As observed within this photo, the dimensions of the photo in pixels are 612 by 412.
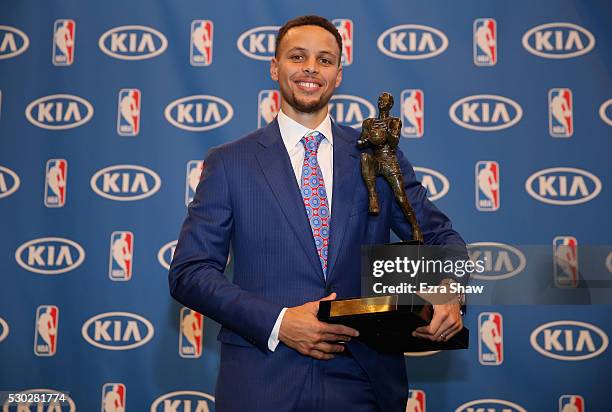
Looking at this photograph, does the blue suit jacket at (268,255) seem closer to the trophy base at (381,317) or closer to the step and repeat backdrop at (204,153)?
the trophy base at (381,317)

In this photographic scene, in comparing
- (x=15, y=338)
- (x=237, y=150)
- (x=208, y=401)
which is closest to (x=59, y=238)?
(x=15, y=338)

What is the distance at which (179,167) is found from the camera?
9.96 feet

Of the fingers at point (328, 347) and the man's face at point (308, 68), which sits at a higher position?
the man's face at point (308, 68)

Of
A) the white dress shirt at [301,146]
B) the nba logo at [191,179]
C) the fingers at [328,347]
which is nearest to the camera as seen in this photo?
the fingers at [328,347]

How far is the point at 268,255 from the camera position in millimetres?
1825

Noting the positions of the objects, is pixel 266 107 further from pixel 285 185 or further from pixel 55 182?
pixel 285 185

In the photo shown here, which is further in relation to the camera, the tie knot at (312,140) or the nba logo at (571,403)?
the nba logo at (571,403)

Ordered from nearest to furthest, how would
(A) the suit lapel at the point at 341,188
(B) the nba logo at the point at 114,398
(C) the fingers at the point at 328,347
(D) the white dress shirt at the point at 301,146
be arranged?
1. (C) the fingers at the point at 328,347
2. (A) the suit lapel at the point at 341,188
3. (D) the white dress shirt at the point at 301,146
4. (B) the nba logo at the point at 114,398

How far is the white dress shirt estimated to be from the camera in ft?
6.31

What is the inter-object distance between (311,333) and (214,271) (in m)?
0.34

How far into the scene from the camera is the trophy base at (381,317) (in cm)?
151

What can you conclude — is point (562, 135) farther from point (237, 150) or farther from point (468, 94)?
point (237, 150)

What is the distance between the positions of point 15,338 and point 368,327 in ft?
6.62

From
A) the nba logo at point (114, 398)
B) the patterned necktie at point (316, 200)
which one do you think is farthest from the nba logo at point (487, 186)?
the nba logo at point (114, 398)
